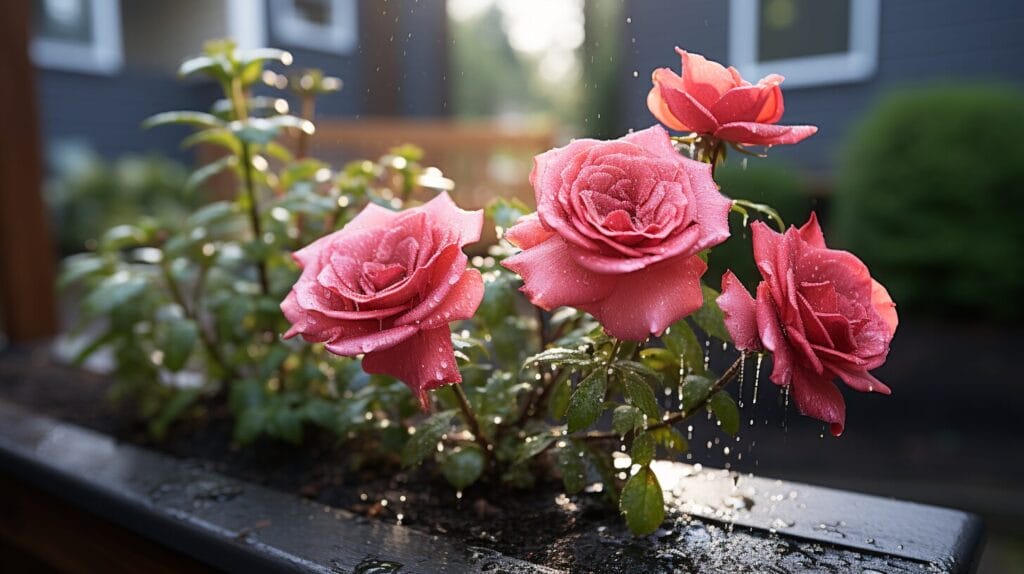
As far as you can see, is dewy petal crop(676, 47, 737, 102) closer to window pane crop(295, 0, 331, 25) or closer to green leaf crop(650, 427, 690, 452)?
green leaf crop(650, 427, 690, 452)

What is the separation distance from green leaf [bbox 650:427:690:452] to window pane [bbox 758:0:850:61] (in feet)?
12.2

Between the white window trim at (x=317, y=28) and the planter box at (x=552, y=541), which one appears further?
the white window trim at (x=317, y=28)

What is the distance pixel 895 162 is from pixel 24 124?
434cm

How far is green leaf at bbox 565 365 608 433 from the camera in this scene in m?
0.78

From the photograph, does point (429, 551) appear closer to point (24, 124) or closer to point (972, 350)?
point (24, 124)

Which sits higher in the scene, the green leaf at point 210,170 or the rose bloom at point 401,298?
the green leaf at point 210,170

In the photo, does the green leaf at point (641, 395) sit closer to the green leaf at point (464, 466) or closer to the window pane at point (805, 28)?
the green leaf at point (464, 466)

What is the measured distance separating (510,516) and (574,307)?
0.41 meters

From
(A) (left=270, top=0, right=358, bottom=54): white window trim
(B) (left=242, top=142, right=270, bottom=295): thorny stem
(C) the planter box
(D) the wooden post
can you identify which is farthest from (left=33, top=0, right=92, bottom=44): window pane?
(C) the planter box

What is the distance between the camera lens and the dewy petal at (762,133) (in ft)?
2.38

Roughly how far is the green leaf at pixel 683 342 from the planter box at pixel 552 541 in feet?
0.67

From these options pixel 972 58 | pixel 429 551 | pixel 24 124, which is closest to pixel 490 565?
pixel 429 551

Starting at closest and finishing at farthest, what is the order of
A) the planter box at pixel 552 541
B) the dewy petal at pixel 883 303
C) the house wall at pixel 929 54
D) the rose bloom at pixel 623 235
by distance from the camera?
the rose bloom at pixel 623 235, the dewy petal at pixel 883 303, the planter box at pixel 552 541, the house wall at pixel 929 54

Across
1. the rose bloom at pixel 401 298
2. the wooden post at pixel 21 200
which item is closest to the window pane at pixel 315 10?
the wooden post at pixel 21 200
